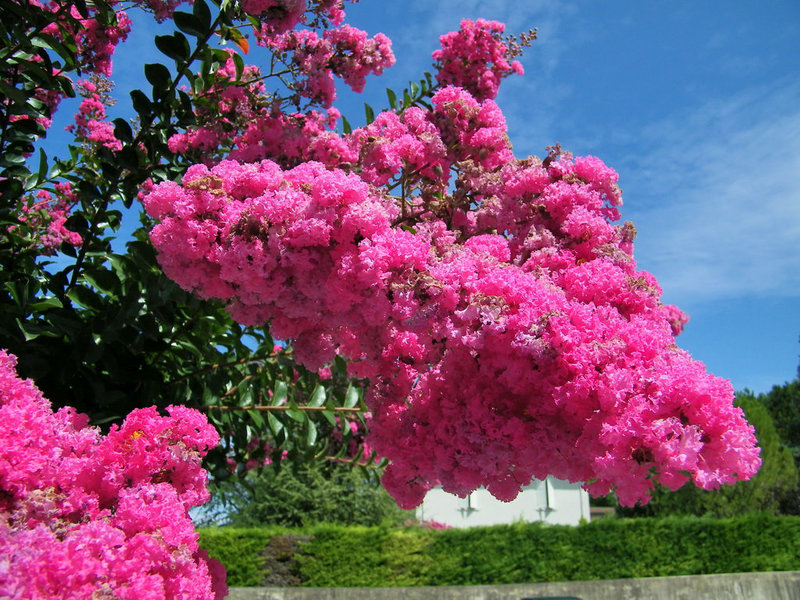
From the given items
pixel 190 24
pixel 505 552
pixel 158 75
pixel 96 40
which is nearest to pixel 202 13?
pixel 190 24

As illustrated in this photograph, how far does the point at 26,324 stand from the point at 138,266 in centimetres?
44

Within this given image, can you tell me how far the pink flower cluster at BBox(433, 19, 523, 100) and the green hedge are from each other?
972cm

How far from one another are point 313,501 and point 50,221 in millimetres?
10600

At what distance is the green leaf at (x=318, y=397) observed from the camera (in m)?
3.82

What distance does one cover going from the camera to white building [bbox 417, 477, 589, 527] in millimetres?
22094

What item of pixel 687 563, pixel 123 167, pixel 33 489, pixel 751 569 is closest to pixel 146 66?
pixel 123 167

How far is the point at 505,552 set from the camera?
12.4m

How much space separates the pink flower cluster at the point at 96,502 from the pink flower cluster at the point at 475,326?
0.52m

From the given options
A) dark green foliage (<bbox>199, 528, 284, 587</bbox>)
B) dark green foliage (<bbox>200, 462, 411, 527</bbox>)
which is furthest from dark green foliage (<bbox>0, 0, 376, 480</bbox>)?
dark green foliage (<bbox>200, 462, 411, 527</bbox>)

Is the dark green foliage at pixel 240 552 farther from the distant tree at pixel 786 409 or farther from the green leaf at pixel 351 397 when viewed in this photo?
the distant tree at pixel 786 409

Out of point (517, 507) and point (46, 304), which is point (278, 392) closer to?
point (46, 304)

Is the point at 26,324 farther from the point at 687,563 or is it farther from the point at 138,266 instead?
the point at 687,563

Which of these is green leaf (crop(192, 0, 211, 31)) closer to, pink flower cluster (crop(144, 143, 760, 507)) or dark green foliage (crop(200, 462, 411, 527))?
pink flower cluster (crop(144, 143, 760, 507))

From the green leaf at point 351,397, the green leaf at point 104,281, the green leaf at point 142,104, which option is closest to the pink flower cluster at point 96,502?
the green leaf at point 104,281
